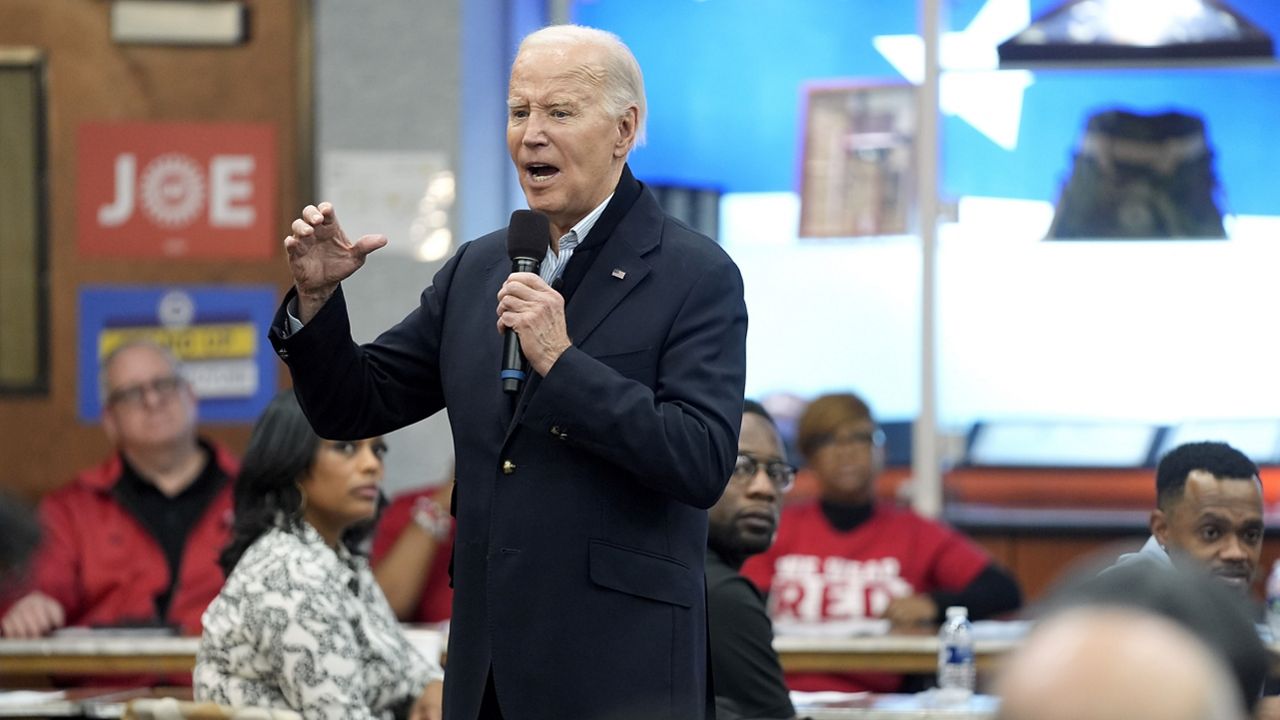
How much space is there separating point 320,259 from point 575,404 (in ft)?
1.45

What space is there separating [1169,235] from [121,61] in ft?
12.8

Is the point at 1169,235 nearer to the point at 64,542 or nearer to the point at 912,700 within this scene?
the point at 912,700

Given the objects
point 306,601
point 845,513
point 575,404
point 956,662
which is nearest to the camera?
point 575,404

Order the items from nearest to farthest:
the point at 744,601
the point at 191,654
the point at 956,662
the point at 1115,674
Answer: the point at 1115,674 < the point at 744,601 < the point at 956,662 < the point at 191,654

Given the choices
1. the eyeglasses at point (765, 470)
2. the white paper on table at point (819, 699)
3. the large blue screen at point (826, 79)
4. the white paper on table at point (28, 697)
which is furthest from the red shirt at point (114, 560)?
the large blue screen at point (826, 79)

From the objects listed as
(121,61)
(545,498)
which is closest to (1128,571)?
(545,498)

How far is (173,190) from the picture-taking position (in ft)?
21.6

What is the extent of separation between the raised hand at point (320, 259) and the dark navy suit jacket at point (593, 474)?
0.03m

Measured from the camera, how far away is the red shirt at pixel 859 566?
18.3ft

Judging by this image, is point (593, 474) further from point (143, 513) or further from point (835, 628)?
point (143, 513)

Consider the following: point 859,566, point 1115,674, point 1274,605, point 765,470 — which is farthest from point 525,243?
point 859,566

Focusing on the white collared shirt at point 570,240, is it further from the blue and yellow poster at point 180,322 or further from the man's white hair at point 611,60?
the blue and yellow poster at point 180,322

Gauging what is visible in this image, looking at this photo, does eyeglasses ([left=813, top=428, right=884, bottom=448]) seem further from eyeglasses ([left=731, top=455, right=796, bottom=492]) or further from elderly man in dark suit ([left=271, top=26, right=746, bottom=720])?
elderly man in dark suit ([left=271, top=26, right=746, bottom=720])

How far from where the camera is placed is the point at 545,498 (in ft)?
7.80
